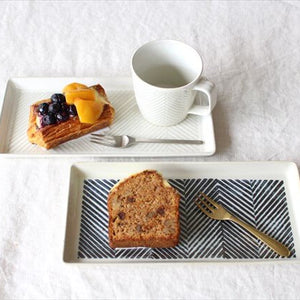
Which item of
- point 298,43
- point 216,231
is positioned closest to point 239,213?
point 216,231

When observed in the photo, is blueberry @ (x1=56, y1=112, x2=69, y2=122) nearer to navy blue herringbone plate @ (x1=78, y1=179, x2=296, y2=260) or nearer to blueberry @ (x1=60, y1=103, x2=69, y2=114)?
blueberry @ (x1=60, y1=103, x2=69, y2=114)

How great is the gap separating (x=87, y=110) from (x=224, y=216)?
0.38 meters

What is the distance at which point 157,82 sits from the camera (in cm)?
100

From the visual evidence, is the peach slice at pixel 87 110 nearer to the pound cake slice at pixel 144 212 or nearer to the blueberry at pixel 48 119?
the blueberry at pixel 48 119

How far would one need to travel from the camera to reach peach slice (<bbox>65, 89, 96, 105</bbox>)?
3.04ft

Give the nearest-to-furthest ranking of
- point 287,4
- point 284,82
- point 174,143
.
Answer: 1. point 174,143
2. point 284,82
3. point 287,4

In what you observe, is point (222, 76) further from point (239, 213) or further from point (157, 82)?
point (239, 213)

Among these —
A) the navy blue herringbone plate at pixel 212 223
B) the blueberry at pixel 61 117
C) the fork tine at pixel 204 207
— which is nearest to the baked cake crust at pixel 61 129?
the blueberry at pixel 61 117

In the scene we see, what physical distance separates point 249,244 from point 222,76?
0.47 m

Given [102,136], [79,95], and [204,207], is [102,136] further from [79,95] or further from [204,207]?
[204,207]

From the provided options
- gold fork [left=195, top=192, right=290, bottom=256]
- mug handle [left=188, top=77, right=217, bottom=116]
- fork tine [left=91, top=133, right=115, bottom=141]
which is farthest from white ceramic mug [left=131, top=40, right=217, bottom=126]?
gold fork [left=195, top=192, right=290, bottom=256]

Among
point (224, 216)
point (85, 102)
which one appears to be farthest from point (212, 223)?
point (85, 102)

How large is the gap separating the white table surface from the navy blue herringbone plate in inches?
1.1

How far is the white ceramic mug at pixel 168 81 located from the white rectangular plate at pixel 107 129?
0.10 feet
